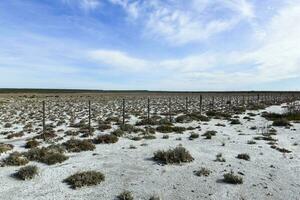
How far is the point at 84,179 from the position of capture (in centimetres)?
922

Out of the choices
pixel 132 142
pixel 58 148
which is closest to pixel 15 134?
pixel 58 148

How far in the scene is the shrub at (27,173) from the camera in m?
9.66

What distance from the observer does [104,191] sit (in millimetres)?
8633

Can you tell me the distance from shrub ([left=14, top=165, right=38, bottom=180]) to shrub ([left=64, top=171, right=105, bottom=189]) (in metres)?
1.16

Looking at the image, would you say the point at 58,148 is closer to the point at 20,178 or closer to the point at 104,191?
the point at 20,178

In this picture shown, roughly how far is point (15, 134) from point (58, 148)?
20.5 ft

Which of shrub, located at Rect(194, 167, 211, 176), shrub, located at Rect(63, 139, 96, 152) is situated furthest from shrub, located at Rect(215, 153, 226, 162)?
shrub, located at Rect(63, 139, 96, 152)

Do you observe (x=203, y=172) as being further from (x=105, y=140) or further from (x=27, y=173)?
(x=105, y=140)

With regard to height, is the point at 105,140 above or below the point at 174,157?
below

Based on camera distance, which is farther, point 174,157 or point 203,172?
point 174,157

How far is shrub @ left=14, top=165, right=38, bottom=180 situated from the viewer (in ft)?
31.7

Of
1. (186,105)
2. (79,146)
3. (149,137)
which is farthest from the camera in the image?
(186,105)

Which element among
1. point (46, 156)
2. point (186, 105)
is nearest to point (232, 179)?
point (46, 156)

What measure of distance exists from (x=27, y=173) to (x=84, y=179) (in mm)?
1899
